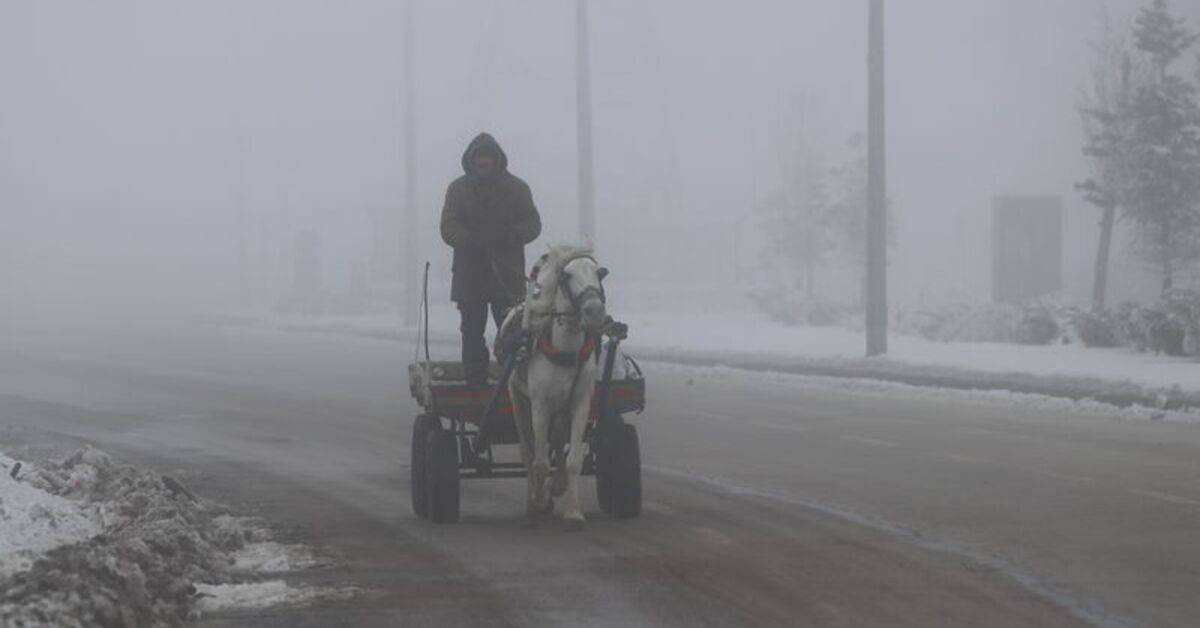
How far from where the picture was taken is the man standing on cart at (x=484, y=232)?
13641 millimetres

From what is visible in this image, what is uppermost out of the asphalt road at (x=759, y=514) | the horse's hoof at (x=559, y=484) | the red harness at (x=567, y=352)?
the red harness at (x=567, y=352)

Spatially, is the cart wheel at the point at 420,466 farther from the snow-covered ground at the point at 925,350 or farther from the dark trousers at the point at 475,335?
the snow-covered ground at the point at 925,350

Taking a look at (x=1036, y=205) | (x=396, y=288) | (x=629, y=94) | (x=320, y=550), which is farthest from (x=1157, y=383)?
(x=396, y=288)

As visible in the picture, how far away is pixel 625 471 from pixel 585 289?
1.66 metres

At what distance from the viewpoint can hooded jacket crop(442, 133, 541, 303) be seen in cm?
1366

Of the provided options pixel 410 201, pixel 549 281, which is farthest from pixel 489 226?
pixel 410 201

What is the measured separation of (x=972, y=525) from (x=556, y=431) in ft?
8.81

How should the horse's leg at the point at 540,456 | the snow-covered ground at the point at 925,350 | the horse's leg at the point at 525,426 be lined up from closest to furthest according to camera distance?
the horse's leg at the point at 540,456 → the horse's leg at the point at 525,426 → the snow-covered ground at the point at 925,350

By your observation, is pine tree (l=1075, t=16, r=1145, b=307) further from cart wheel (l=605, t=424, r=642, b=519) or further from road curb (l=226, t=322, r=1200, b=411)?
cart wheel (l=605, t=424, r=642, b=519)

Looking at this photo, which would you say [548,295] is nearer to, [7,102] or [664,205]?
[664,205]

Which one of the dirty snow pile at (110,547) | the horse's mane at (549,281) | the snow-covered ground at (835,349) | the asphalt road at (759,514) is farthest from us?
the snow-covered ground at (835,349)

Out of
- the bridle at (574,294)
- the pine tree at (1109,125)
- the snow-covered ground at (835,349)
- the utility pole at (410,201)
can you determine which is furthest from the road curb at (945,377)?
the utility pole at (410,201)

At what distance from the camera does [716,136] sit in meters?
159

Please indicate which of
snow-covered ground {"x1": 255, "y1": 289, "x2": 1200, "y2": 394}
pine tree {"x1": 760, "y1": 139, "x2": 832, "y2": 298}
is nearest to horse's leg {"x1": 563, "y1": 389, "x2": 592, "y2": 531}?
snow-covered ground {"x1": 255, "y1": 289, "x2": 1200, "y2": 394}
